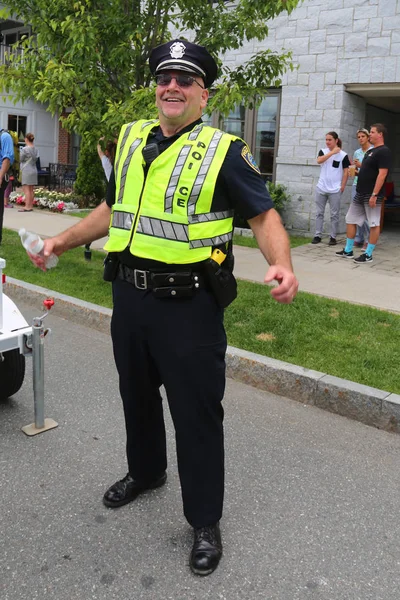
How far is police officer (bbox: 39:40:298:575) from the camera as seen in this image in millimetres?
2322

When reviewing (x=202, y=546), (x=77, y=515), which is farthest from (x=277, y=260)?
(x=77, y=515)

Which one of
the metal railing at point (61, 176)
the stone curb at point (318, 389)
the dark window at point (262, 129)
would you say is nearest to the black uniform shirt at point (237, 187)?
the stone curb at point (318, 389)

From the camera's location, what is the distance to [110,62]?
256 inches

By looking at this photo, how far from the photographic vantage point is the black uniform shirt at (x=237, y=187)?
2.32 m

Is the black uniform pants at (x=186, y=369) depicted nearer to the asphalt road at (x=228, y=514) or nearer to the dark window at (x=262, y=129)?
the asphalt road at (x=228, y=514)

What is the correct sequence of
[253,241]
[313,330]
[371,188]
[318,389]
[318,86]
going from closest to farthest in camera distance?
[318,389] < [313,330] < [371,188] < [253,241] < [318,86]

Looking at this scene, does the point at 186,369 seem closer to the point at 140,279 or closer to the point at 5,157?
the point at 140,279

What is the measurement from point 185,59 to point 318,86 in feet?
29.0

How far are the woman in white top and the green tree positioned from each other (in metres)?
2.97

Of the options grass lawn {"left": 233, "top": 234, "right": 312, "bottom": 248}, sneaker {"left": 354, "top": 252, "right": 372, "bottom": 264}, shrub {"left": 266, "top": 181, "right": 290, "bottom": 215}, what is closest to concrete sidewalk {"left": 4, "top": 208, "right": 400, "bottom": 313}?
sneaker {"left": 354, "top": 252, "right": 372, "bottom": 264}

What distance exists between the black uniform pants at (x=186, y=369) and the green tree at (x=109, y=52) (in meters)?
4.01

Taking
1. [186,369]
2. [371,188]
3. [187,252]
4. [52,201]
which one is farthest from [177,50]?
[52,201]

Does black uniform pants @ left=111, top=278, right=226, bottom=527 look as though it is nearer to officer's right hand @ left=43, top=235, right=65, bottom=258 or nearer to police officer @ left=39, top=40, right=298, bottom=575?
police officer @ left=39, top=40, right=298, bottom=575

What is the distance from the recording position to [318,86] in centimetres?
1047
